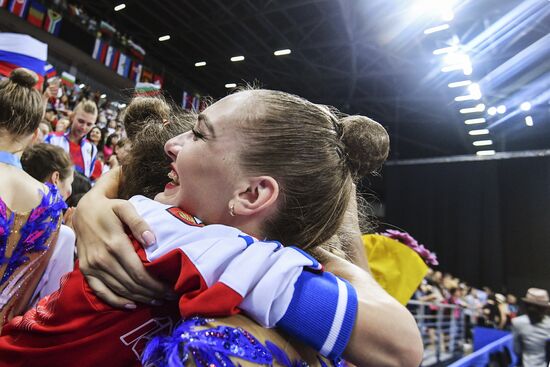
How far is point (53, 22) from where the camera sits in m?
7.86

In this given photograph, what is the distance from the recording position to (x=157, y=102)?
913 mm

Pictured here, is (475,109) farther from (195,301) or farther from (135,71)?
(195,301)

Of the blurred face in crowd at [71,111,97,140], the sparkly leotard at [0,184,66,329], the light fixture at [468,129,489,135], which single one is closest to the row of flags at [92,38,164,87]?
the blurred face in crowd at [71,111,97,140]

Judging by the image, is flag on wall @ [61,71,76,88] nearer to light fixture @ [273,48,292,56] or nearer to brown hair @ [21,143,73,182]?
light fixture @ [273,48,292,56]

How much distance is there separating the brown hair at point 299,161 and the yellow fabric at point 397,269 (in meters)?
1.11

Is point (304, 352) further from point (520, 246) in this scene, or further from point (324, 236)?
point (520, 246)

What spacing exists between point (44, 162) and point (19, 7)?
23.5ft

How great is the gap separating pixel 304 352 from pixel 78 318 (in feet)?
0.91

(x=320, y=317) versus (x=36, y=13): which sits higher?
(x=36, y=13)

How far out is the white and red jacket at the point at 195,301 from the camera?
437mm

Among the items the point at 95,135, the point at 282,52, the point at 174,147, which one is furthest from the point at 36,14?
the point at 174,147

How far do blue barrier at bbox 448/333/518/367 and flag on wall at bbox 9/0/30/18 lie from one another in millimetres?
8171

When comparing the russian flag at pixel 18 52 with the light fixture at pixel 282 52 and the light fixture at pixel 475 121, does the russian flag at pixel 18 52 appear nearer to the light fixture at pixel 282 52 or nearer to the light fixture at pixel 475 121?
the light fixture at pixel 282 52

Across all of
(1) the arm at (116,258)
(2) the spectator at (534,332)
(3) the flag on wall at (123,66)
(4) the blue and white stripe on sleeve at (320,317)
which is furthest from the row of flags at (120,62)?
(4) the blue and white stripe on sleeve at (320,317)
